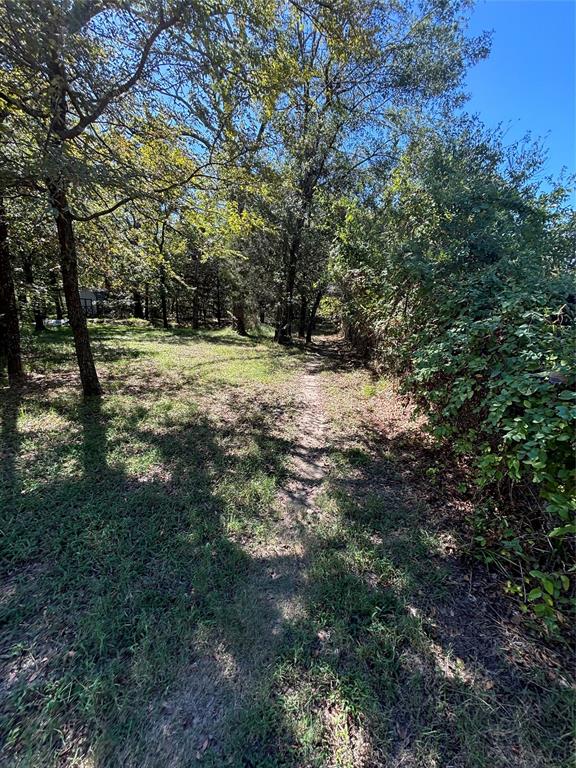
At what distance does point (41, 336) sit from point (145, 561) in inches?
434


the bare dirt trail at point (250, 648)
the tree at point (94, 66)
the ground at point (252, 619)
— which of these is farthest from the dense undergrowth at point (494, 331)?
the tree at point (94, 66)

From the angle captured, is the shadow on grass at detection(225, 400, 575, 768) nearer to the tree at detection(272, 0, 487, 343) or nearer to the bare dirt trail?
the bare dirt trail

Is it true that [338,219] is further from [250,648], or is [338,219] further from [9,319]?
[250,648]

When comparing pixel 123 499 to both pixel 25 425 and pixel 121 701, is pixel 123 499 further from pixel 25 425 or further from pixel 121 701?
pixel 25 425

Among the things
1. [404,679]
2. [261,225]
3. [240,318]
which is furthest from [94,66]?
[240,318]

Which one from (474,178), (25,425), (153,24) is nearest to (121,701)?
(25,425)

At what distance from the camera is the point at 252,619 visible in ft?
6.19

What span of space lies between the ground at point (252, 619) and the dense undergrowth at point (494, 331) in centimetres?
49

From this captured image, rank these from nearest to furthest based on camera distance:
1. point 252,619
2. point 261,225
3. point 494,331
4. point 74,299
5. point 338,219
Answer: point 252,619
point 494,331
point 74,299
point 261,225
point 338,219

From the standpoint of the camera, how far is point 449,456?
12.0ft

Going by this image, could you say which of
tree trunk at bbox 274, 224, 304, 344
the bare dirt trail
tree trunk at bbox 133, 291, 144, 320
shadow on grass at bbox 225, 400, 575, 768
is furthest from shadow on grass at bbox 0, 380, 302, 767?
tree trunk at bbox 133, 291, 144, 320

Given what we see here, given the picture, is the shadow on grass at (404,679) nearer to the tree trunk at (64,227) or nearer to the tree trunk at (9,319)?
the tree trunk at (64,227)

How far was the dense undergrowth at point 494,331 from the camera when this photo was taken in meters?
1.77

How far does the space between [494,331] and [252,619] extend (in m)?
2.67
